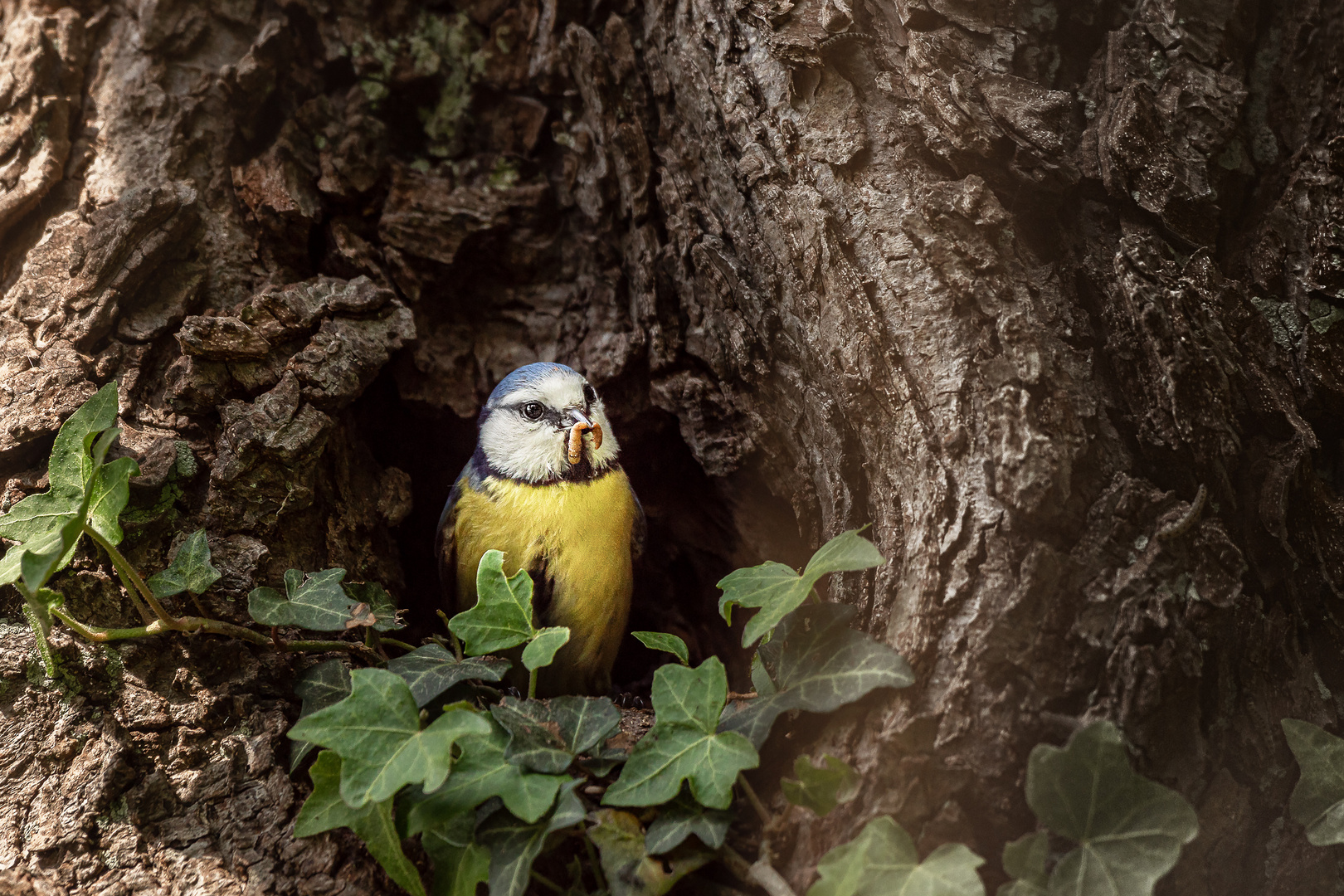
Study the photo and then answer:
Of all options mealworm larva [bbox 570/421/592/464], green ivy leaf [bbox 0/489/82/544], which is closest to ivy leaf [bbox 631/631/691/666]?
mealworm larva [bbox 570/421/592/464]

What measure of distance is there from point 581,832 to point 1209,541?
139 cm

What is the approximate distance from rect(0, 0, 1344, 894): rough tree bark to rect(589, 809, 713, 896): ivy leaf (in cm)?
22

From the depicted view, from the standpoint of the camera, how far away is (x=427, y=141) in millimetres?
3133

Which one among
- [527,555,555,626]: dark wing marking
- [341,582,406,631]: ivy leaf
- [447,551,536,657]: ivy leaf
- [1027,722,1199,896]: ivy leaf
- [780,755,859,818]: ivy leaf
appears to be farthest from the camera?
[527,555,555,626]: dark wing marking

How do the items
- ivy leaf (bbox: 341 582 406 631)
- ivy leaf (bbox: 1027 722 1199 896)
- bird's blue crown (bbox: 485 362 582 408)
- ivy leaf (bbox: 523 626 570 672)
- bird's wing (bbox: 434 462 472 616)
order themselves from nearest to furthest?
ivy leaf (bbox: 1027 722 1199 896)
ivy leaf (bbox: 523 626 570 672)
ivy leaf (bbox: 341 582 406 631)
bird's blue crown (bbox: 485 362 582 408)
bird's wing (bbox: 434 462 472 616)

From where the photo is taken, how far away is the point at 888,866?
1.33 meters

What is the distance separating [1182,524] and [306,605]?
1895 mm

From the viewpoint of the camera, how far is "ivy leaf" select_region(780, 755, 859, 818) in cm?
141

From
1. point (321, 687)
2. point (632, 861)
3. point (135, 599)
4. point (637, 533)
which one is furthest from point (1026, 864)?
point (135, 599)

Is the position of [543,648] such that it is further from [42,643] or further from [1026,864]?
[42,643]

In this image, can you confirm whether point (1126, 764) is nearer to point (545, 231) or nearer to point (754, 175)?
point (754, 175)

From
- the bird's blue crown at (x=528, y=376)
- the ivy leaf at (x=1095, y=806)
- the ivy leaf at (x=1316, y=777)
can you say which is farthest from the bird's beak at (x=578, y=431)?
the ivy leaf at (x=1316, y=777)

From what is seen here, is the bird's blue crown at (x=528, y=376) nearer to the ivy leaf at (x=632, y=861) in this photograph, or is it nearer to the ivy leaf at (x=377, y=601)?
the ivy leaf at (x=377, y=601)

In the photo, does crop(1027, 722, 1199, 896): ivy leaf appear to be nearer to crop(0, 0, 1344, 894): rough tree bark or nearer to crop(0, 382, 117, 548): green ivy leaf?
crop(0, 0, 1344, 894): rough tree bark
